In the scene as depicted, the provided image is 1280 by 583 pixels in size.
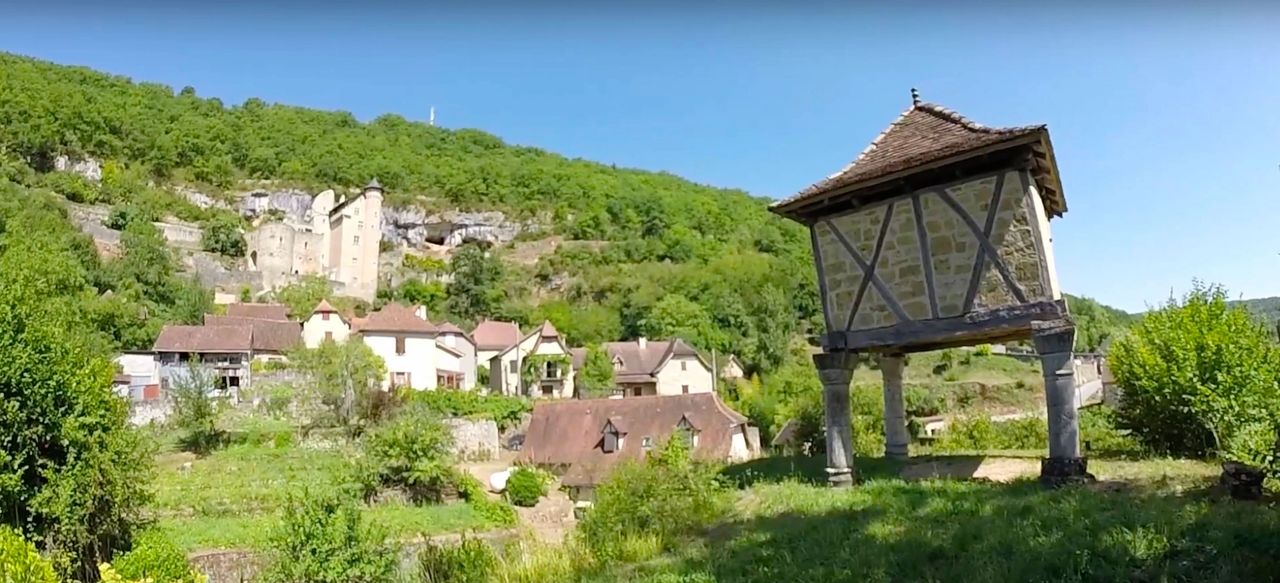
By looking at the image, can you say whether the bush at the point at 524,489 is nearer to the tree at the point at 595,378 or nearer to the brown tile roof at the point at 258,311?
the tree at the point at 595,378

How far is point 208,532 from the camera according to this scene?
2033 centimetres

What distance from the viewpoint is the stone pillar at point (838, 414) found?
33.8 feet

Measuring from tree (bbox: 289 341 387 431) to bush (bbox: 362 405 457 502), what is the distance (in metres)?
8.05

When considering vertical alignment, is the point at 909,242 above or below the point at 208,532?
above

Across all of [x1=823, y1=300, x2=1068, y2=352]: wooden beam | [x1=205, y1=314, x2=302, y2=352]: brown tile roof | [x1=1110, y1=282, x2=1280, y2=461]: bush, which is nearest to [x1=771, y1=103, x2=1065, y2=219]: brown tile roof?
[x1=823, y1=300, x2=1068, y2=352]: wooden beam

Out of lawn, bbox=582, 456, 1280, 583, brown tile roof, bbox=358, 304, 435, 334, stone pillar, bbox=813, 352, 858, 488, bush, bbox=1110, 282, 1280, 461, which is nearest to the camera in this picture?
lawn, bbox=582, 456, 1280, 583

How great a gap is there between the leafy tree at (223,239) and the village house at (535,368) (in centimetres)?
3771

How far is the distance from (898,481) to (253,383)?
37353 millimetres

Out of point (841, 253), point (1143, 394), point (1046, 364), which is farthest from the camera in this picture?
point (1143, 394)

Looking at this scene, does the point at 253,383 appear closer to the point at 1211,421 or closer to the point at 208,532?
the point at 208,532

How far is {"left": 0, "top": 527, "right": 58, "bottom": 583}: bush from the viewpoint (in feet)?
23.3

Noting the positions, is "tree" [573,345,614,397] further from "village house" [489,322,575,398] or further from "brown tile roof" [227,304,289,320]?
"brown tile roof" [227,304,289,320]

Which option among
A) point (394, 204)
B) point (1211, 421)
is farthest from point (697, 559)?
point (394, 204)

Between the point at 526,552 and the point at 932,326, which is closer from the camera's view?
the point at 526,552
